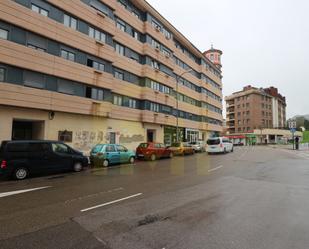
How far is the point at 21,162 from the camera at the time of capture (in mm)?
11070

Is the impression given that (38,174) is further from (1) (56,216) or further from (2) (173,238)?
(2) (173,238)

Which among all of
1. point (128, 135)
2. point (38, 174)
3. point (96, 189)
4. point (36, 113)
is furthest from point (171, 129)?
point (96, 189)

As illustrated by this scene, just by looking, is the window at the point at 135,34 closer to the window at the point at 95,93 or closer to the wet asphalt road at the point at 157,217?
the window at the point at 95,93

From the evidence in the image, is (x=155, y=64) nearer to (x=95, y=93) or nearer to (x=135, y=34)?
(x=135, y=34)

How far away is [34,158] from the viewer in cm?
1160

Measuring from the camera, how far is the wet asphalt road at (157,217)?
4191mm

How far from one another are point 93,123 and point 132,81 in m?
7.89

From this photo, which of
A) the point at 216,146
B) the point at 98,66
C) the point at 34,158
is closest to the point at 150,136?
the point at 216,146

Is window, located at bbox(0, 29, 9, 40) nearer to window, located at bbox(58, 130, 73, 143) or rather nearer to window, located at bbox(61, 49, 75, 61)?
window, located at bbox(61, 49, 75, 61)

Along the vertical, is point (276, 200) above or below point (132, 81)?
below

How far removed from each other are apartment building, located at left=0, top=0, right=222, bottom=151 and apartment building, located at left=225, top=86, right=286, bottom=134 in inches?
2422

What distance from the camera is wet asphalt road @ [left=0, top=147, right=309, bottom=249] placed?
4191 mm

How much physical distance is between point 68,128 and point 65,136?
2.32ft

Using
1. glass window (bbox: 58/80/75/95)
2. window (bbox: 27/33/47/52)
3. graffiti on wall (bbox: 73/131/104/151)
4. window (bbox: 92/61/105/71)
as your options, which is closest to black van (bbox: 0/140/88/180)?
graffiti on wall (bbox: 73/131/104/151)
